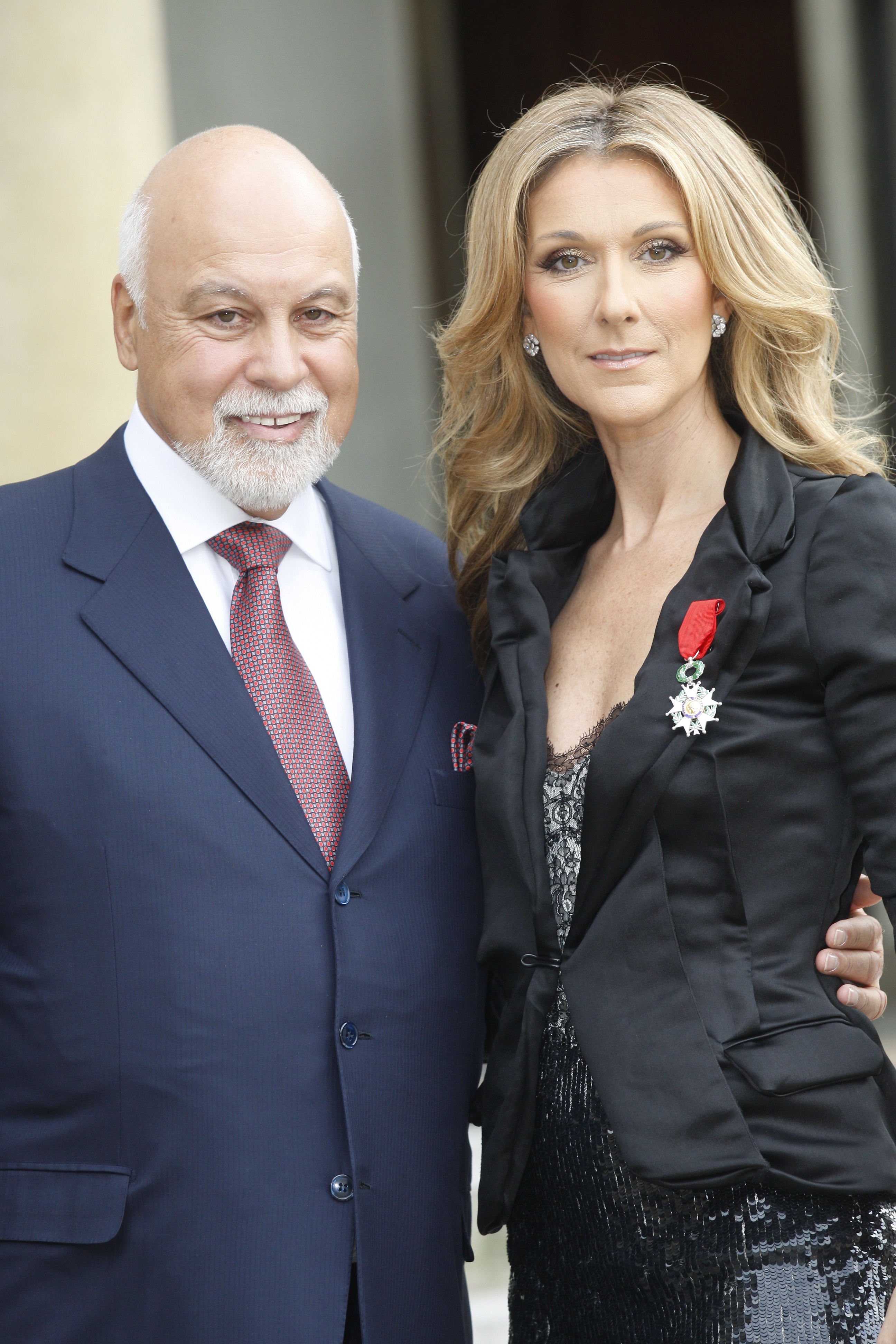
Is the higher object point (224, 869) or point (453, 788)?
point (453, 788)

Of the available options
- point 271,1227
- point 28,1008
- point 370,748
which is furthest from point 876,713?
point 28,1008

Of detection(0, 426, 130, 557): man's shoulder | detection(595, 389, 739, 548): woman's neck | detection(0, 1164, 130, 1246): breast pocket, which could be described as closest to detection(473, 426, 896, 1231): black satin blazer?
detection(595, 389, 739, 548): woman's neck

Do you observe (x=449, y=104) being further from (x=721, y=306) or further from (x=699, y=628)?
(x=699, y=628)

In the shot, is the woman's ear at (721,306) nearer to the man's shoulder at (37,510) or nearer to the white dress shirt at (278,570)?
the white dress shirt at (278,570)

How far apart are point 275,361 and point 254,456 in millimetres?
137

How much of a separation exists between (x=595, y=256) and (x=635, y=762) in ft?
2.28

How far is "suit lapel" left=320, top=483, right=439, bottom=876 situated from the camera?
6.80ft

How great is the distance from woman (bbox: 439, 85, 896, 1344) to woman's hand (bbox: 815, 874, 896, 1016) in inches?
0.8

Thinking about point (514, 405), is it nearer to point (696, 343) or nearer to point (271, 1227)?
point (696, 343)

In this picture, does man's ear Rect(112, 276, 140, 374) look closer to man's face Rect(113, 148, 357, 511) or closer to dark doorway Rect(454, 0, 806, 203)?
man's face Rect(113, 148, 357, 511)

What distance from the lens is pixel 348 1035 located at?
77.9 inches

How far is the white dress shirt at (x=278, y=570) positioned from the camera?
2154mm

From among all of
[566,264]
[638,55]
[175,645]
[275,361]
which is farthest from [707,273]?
[638,55]

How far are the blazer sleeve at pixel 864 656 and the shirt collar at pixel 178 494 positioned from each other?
81 cm
